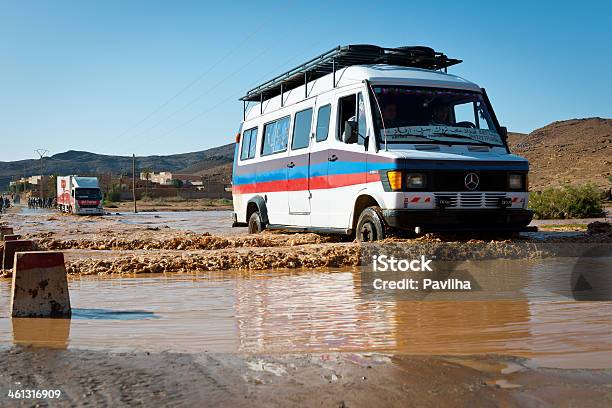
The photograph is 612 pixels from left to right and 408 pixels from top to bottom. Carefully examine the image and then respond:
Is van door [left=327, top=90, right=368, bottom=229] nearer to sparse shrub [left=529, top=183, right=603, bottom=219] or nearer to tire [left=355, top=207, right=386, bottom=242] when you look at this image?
tire [left=355, top=207, right=386, bottom=242]

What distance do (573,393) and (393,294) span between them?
3355 millimetres

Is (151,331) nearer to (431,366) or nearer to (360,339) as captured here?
(360,339)

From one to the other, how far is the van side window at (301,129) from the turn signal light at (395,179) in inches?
114

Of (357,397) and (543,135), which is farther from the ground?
(543,135)

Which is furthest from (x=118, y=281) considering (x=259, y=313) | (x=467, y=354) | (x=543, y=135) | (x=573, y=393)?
(x=543, y=135)

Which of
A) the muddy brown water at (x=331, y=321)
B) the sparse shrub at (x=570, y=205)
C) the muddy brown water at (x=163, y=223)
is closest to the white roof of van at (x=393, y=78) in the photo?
the muddy brown water at (x=331, y=321)

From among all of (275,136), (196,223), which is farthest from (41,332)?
(196,223)

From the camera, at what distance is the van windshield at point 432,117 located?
9484 millimetres

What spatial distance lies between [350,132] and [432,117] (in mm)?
1205

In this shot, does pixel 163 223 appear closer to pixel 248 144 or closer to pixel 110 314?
pixel 248 144

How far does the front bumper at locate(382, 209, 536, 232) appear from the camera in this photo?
28.7 feet

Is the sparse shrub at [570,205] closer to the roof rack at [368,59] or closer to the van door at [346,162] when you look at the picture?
the roof rack at [368,59]

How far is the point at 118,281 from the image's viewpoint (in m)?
8.40

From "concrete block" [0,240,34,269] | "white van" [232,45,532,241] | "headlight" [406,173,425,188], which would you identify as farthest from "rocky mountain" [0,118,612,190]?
"concrete block" [0,240,34,269]
